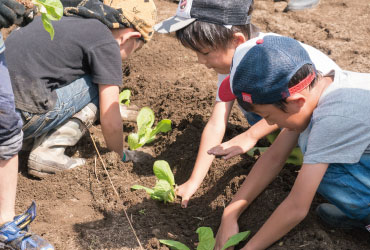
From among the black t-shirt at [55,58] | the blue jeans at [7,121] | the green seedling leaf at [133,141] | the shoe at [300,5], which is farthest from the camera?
the shoe at [300,5]

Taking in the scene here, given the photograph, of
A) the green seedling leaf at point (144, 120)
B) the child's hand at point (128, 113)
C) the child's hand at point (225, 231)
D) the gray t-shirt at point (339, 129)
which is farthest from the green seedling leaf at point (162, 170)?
the child's hand at point (128, 113)

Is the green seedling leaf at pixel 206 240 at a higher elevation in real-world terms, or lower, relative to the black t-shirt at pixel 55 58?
lower

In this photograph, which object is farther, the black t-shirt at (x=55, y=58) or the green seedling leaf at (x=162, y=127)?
the green seedling leaf at (x=162, y=127)

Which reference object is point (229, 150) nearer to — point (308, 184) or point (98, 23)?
point (308, 184)

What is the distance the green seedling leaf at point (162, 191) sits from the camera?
105 inches

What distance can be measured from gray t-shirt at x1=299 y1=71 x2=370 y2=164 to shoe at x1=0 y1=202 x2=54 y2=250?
132 centimetres

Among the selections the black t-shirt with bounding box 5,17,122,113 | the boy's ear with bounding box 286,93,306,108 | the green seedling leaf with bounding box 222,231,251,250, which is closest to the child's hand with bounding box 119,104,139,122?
the black t-shirt with bounding box 5,17,122,113

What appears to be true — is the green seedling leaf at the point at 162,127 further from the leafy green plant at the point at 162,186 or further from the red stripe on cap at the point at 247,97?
the red stripe on cap at the point at 247,97

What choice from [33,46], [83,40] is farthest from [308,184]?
[33,46]

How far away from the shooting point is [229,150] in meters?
2.78

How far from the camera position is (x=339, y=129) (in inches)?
77.9

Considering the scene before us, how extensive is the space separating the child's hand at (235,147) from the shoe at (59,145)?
3.05 ft

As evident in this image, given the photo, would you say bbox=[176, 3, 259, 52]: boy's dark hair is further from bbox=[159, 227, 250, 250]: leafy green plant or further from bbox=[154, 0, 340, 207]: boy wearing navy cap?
bbox=[159, 227, 250, 250]: leafy green plant

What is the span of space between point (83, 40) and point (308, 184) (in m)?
1.60
